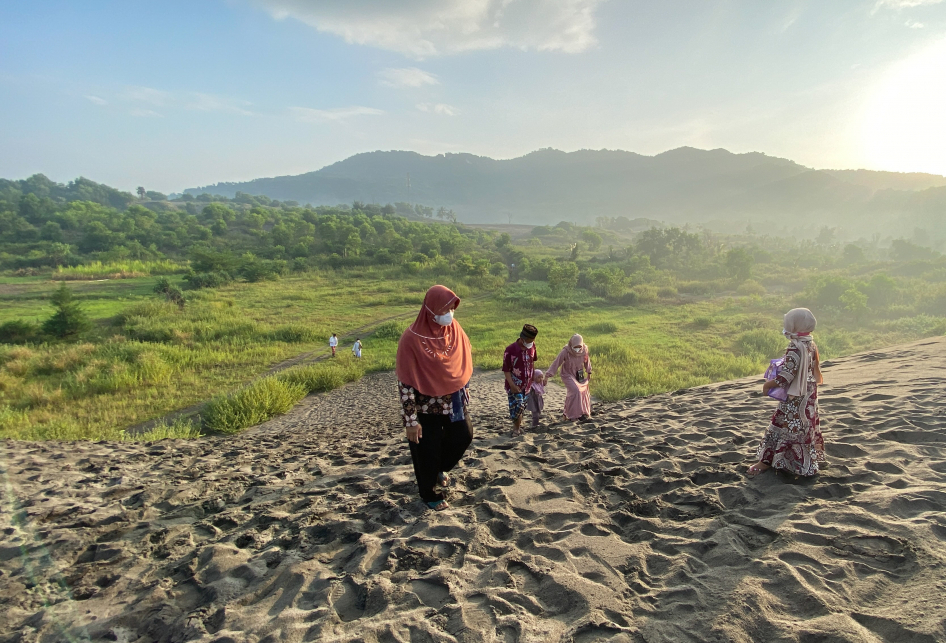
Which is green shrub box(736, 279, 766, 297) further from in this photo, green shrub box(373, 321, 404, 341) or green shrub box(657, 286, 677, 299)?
green shrub box(373, 321, 404, 341)

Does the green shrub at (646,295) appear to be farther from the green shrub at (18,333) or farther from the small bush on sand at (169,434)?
the green shrub at (18,333)

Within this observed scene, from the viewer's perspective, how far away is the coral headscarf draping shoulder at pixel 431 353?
324 cm

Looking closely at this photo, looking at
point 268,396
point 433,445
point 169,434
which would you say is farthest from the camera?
point 268,396

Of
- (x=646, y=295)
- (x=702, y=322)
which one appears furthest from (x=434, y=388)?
(x=646, y=295)

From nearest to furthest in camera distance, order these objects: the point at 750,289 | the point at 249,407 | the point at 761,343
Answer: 1. the point at 249,407
2. the point at 761,343
3. the point at 750,289

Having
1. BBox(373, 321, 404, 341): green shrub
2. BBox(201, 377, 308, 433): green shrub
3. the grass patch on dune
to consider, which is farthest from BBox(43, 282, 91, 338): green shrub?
BBox(201, 377, 308, 433): green shrub

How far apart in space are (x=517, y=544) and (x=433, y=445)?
0.95m

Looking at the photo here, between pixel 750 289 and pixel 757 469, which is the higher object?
pixel 757 469

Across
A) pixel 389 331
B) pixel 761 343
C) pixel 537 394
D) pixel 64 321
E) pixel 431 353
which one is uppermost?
pixel 431 353

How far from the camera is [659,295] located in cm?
2633

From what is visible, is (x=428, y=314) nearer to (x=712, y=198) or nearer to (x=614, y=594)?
(x=614, y=594)

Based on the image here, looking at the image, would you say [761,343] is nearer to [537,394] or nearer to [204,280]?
[537,394]

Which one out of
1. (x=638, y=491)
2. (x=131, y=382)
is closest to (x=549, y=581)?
(x=638, y=491)

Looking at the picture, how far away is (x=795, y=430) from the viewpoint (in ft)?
10.9
